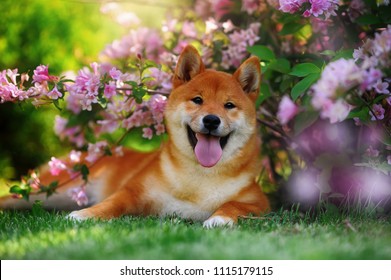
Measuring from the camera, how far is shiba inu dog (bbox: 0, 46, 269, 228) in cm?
340

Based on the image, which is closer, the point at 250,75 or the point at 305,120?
the point at 305,120

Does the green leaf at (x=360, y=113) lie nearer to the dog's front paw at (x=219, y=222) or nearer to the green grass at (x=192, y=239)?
the green grass at (x=192, y=239)

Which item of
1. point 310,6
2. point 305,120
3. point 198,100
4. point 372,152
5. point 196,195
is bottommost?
point 196,195

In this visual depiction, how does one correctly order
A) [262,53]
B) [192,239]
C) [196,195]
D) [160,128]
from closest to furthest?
[192,239]
[196,195]
[262,53]
[160,128]

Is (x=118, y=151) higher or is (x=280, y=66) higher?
(x=280, y=66)

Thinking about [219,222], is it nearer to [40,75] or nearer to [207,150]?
[207,150]

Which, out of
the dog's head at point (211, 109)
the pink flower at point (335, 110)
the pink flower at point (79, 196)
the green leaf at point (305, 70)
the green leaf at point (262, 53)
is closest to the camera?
the pink flower at point (335, 110)

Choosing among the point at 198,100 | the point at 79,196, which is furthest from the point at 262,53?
the point at 79,196

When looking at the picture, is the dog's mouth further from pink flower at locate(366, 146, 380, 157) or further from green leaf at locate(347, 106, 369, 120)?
pink flower at locate(366, 146, 380, 157)

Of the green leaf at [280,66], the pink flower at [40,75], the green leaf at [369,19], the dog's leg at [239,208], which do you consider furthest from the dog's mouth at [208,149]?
the green leaf at [369,19]

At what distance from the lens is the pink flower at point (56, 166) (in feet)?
13.4

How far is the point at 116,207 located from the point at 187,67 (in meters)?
0.99

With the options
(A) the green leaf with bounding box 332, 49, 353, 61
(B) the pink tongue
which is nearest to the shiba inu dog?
(B) the pink tongue

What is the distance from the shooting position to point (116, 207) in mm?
3443
